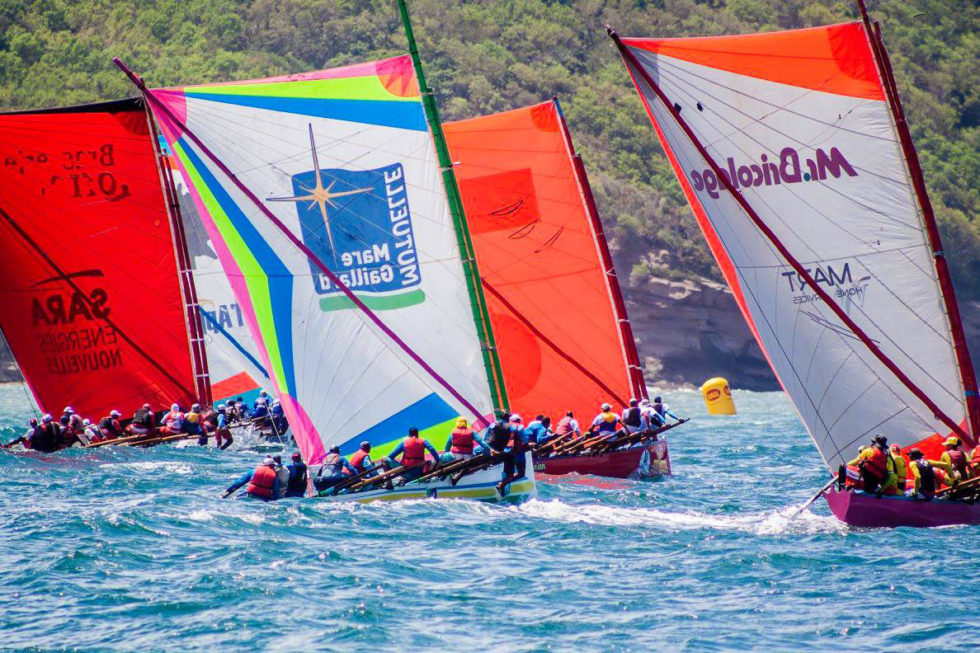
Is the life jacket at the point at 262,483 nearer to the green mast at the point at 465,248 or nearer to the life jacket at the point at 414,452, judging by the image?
the life jacket at the point at 414,452

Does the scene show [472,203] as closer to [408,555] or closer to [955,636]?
[408,555]

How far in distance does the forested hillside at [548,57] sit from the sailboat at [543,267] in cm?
6445

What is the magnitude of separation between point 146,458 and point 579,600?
63.3ft

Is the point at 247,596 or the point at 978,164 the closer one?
the point at 247,596

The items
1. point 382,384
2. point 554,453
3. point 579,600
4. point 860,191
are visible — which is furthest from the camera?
point 554,453

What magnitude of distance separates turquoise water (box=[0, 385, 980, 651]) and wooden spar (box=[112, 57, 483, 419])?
2.06 m

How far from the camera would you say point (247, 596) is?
59.3ft

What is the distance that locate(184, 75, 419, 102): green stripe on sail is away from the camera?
25.1 m

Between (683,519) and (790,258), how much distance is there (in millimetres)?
4832

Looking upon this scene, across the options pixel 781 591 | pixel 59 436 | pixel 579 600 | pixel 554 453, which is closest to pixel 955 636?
pixel 781 591

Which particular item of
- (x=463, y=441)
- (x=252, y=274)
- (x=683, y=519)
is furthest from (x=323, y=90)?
(x=683, y=519)

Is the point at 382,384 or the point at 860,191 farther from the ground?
the point at 860,191

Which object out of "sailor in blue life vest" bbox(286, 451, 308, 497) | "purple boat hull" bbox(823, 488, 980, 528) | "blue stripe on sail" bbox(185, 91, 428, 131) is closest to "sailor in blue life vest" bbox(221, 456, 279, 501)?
"sailor in blue life vest" bbox(286, 451, 308, 497)

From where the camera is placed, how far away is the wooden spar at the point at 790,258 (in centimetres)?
2281
